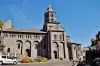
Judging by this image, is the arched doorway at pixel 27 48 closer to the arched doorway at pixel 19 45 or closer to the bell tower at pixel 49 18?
the arched doorway at pixel 19 45

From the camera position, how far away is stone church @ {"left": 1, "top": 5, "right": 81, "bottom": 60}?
5422 cm

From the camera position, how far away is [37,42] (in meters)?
56.8

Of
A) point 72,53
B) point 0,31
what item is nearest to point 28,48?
point 0,31

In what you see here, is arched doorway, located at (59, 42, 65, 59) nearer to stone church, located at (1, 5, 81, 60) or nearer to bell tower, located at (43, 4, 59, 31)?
stone church, located at (1, 5, 81, 60)

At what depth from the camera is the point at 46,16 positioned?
2571 inches

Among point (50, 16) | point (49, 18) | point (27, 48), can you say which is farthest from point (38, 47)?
point (50, 16)

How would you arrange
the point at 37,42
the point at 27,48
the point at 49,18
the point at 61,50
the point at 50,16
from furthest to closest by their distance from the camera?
the point at 50,16, the point at 49,18, the point at 37,42, the point at 27,48, the point at 61,50

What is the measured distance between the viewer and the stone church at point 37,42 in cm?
5422

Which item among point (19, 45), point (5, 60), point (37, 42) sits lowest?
point (5, 60)

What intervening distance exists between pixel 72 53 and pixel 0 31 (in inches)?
1076

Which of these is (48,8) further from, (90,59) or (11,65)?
(90,59)

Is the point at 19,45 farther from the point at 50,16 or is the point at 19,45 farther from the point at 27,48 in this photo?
the point at 50,16

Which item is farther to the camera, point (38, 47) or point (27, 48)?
point (38, 47)

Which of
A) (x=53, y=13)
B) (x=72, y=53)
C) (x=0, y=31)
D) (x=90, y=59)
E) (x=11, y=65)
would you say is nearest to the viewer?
(x=90, y=59)
